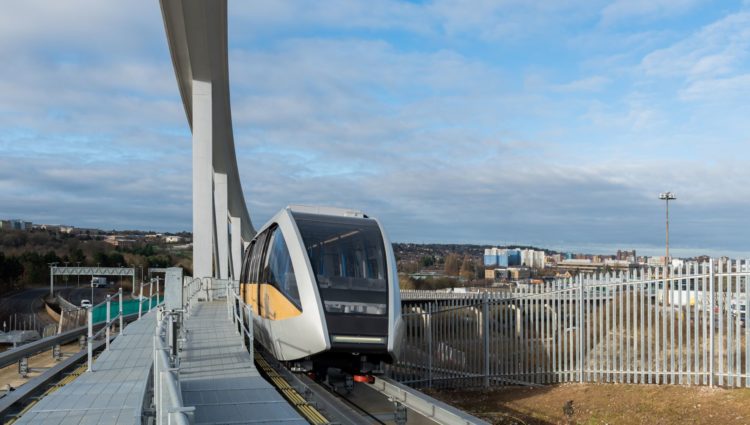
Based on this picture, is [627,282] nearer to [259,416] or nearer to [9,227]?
[259,416]

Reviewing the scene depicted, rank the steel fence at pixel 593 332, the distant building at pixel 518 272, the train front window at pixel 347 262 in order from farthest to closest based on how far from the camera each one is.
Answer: the distant building at pixel 518 272, the steel fence at pixel 593 332, the train front window at pixel 347 262

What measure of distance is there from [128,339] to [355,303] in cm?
798

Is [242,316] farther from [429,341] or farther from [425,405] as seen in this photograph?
[429,341]

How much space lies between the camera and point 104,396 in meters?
8.92

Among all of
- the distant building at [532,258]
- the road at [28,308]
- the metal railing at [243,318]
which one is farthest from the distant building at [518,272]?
the metal railing at [243,318]

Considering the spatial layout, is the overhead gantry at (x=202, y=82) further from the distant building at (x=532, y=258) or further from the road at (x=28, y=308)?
the distant building at (x=532, y=258)

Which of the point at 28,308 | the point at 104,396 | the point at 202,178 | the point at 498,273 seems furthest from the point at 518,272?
the point at 104,396

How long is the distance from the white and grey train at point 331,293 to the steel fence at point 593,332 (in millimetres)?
4607

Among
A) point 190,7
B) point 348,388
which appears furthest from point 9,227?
point 348,388

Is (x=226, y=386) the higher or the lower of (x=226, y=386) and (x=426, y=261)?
the higher

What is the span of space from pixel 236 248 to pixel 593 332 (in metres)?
45.8

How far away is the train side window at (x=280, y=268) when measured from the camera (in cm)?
1056

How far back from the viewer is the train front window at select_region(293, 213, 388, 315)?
1007 cm

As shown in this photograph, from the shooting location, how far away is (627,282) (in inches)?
491
